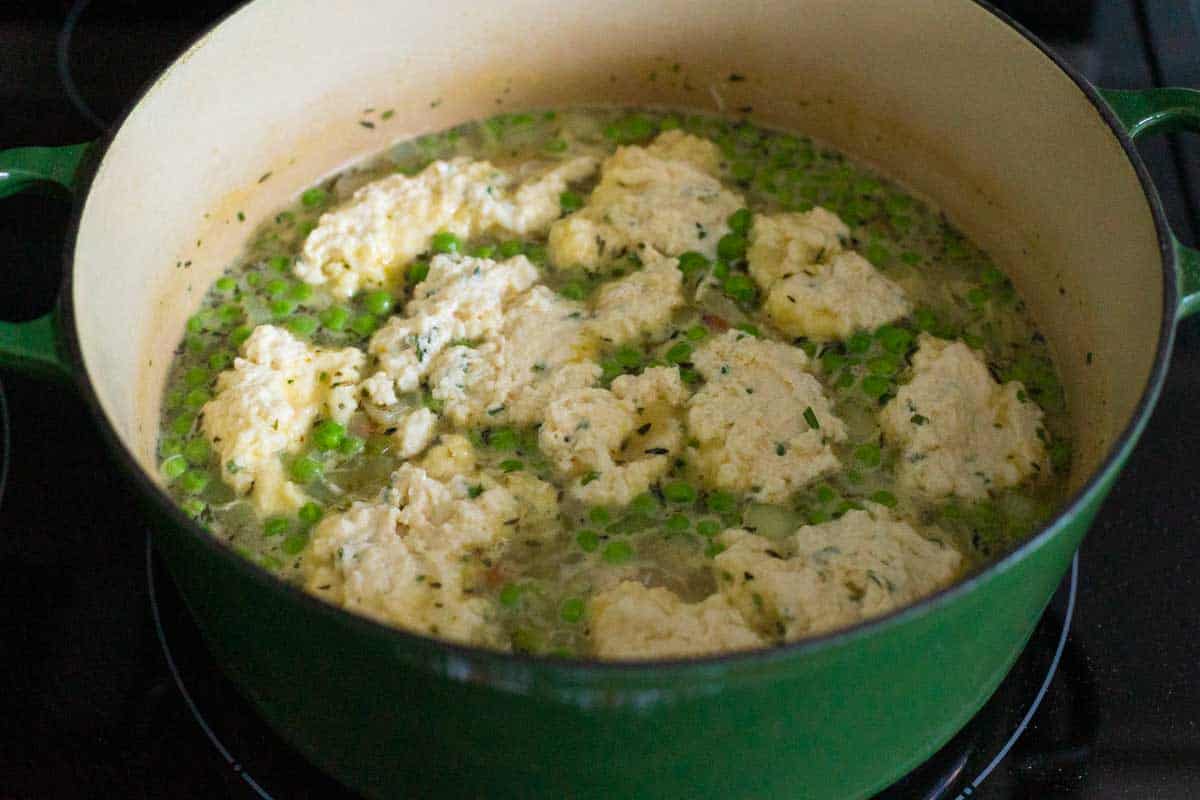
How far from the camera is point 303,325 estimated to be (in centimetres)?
200

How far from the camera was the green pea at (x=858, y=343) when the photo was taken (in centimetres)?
192

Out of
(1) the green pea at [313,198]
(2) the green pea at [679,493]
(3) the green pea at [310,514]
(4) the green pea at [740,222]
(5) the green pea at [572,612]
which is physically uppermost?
(4) the green pea at [740,222]

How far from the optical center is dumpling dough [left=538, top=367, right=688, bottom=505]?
67.5 inches

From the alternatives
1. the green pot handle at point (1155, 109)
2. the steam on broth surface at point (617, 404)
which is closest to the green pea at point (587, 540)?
the steam on broth surface at point (617, 404)

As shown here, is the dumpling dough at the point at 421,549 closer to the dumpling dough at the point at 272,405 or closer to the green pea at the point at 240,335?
the dumpling dough at the point at 272,405

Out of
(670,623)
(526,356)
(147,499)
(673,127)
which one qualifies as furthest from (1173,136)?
(147,499)

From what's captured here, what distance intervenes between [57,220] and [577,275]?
38.9 inches

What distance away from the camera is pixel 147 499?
4.05 feet

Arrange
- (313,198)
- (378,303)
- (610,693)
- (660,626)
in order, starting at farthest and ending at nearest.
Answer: (313,198)
(378,303)
(660,626)
(610,693)

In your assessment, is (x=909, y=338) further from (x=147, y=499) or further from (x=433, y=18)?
(x=147, y=499)

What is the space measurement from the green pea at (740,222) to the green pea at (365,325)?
0.64m

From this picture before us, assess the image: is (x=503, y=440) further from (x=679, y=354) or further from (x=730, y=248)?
(x=730, y=248)

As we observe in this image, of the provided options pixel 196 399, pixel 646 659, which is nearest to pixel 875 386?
pixel 646 659

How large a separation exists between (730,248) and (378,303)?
23.8 inches
